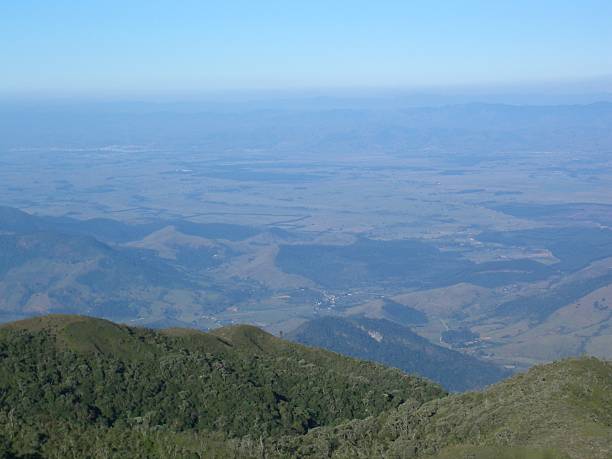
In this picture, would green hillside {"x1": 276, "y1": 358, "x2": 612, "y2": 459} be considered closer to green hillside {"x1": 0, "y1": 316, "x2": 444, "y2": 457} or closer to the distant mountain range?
green hillside {"x1": 0, "y1": 316, "x2": 444, "y2": 457}

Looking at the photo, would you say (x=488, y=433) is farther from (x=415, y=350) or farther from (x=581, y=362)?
(x=415, y=350)

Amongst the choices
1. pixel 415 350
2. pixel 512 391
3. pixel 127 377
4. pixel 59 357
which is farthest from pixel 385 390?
pixel 415 350

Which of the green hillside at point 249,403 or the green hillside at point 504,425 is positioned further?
the green hillside at point 249,403

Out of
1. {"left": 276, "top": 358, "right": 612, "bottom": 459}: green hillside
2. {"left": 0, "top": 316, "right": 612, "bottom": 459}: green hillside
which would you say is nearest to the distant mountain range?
{"left": 0, "top": 316, "right": 612, "bottom": 459}: green hillside

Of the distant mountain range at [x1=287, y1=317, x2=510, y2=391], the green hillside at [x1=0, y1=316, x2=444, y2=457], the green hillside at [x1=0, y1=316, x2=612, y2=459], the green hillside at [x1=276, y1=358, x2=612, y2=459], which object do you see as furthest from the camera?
the distant mountain range at [x1=287, y1=317, x2=510, y2=391]

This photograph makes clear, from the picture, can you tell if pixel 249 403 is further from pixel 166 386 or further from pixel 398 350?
pixel 398 350

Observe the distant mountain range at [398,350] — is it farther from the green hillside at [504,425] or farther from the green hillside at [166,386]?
the green hillside at [504,425]

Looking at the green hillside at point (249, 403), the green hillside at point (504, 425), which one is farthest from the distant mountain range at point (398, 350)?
the green hillside at point (504, 425)
